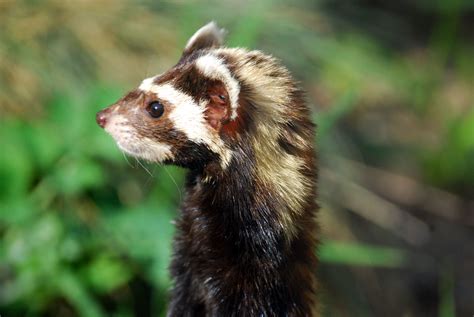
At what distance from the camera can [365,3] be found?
6523mm

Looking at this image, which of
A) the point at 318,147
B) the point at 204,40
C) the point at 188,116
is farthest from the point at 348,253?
the point at 188,116

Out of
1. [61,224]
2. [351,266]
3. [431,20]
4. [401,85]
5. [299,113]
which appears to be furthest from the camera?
[431,20]

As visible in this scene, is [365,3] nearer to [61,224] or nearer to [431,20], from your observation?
[431,20]

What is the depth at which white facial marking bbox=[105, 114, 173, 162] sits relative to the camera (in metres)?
2.42

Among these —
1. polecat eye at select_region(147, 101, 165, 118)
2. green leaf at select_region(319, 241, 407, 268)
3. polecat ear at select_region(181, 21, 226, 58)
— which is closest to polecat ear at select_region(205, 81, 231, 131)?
polecat eye at select_region(147, 101, 165, 118)

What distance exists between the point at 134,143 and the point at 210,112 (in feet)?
0.75

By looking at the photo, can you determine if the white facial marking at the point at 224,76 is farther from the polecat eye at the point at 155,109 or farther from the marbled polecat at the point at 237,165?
the polecat eye at the point at 155,109

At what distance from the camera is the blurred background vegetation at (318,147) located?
3660 mm

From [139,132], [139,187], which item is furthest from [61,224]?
[139,132]

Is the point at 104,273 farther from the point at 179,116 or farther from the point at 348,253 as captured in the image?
the point at 179,116

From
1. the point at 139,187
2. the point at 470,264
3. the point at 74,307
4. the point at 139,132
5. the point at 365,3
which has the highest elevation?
the point at 139,132

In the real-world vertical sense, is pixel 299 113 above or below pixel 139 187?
above

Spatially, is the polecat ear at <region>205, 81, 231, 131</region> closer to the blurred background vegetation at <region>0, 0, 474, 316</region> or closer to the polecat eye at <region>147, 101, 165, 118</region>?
the polecat eye at <region>147, 101, 165, 118</region>

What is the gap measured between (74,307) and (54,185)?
52 centimetres
